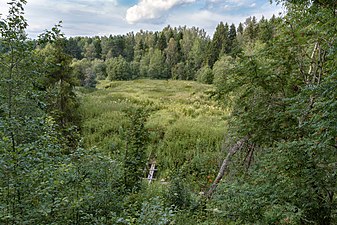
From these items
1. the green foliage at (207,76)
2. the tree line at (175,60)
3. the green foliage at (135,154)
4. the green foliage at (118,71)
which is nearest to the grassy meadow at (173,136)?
the green foliage at (135,154)

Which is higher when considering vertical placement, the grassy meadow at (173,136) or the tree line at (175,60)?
the tree line at (175,60)

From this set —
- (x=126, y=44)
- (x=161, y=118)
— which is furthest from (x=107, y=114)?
(x=126, y=44)

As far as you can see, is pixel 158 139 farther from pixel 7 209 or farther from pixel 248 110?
pixel 7 209

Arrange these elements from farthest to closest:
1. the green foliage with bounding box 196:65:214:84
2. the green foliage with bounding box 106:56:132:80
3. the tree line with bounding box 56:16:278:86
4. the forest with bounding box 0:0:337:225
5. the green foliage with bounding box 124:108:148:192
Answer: the green foliage with bounding box 106:56:132:80 → the tree line with bounding box 56:16:278:86 → the green foliage with bounding box 196:65:214:84 → the green foliage with bounding box 124:108:148:192 → the forest with bounding box 0:0:337:225

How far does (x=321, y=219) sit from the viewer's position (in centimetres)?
310

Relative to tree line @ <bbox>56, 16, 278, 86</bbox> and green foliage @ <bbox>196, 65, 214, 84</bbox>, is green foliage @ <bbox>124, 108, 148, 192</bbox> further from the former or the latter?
tree line @ <bbox>56, 16, 278, 86</bbox>

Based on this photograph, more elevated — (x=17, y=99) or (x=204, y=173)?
(x=17, y=99)

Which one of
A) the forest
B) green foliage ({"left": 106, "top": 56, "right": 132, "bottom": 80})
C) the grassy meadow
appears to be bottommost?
the grassy meadow

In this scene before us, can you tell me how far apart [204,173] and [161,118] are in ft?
17.6

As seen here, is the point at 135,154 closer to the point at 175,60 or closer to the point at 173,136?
the point at 173,136

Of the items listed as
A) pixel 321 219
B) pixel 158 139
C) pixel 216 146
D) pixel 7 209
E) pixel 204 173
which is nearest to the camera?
pixel 7 209

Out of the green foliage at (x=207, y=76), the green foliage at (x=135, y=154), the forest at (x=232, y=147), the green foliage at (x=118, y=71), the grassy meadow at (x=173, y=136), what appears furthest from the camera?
the green foliage at (x=118, y=71)

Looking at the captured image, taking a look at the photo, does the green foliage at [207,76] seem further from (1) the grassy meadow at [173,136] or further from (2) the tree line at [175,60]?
(1) the grassy meadow at [173,136]

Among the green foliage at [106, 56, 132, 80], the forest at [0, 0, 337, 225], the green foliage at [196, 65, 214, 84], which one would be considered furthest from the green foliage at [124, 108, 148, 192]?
the green foliage at [106, 56, 132, 80]
